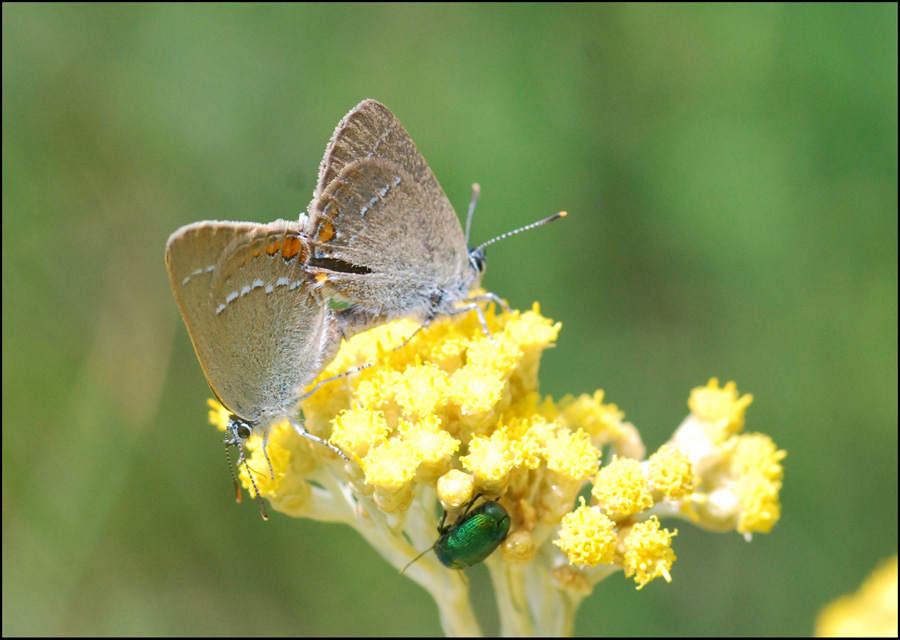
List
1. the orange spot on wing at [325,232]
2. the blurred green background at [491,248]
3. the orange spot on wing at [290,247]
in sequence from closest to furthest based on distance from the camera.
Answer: the orange spot on wing at [290,247] < the orange spot on wing at [325,232] < the blurred green background at [491,248]

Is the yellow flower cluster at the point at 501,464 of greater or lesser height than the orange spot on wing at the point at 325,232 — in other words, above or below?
below

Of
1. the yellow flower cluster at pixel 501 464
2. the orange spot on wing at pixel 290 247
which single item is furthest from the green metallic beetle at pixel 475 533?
the orange spot on wing at pixel 290 247

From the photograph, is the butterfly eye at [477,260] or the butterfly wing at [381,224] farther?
the butterfly eye at [477,260]

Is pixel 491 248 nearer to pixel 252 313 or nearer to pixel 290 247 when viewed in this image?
pixel 290 247

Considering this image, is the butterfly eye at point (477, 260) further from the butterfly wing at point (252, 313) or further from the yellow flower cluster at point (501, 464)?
the butterfly wing at point (252, 313)

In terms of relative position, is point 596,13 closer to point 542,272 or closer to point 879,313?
point 542,272

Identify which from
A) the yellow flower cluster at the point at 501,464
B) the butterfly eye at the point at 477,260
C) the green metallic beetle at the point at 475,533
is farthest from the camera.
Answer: the butterfly eye at the point at 477,260
